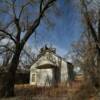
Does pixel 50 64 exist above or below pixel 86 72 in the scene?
above

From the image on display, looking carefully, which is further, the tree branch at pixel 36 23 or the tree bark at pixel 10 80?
the tree branch at pixel 36 23

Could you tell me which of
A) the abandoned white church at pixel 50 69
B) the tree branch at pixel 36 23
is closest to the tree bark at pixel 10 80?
the tree branch at pixel 36 23

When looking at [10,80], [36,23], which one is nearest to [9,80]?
[10,80]

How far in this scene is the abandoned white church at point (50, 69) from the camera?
35562 millimetres

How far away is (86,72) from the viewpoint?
20156 millimetres

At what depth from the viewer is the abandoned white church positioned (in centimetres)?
3556

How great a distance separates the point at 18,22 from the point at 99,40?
966 cm

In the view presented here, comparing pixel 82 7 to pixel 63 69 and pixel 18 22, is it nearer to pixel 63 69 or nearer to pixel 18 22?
pixel 18 22

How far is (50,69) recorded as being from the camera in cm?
3603

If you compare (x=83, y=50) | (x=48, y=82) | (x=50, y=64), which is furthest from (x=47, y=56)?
(x=83, y=50)

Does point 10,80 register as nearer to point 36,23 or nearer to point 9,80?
point 9,80

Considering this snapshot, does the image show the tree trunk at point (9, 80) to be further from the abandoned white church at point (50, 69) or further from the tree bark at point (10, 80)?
the abandoned white church at point (50, 69)

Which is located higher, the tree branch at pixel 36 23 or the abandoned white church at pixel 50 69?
the tree branch at pixel 36 23

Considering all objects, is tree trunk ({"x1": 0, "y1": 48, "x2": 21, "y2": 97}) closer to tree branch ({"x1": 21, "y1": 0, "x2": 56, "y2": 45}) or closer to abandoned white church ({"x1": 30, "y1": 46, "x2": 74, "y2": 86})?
tree branch ({"x1": 21, "y1": 0, "x2": 56, "y2": 45})
